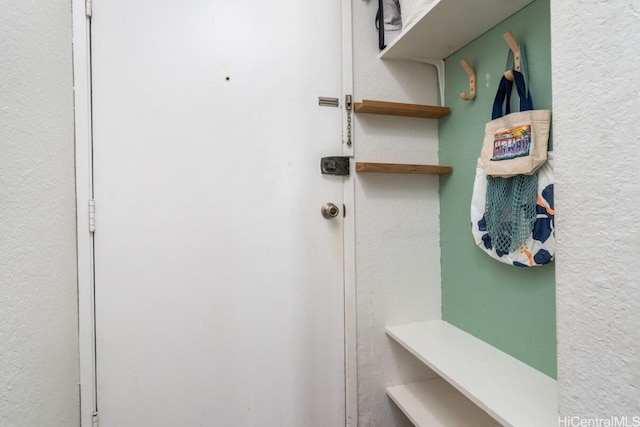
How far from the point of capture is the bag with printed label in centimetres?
82

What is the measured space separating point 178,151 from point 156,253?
36 centimetres

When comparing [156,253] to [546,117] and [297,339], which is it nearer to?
[297,339]

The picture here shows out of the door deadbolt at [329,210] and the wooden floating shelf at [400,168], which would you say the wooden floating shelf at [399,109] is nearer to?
the wooden floating shelf at [400,168]

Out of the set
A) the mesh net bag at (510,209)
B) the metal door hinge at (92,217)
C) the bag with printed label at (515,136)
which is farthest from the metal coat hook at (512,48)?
the metal door hinge at (92,217)

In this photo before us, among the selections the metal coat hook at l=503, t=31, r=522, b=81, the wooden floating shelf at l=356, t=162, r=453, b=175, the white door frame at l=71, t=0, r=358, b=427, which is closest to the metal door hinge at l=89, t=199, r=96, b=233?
the white door frame at l=71, t=0, r=358, b=427

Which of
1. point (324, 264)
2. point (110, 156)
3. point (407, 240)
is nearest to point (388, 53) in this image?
point (407, 240)

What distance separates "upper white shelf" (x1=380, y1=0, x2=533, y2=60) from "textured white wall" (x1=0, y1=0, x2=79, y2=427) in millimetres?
1081

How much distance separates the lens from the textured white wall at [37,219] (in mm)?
609

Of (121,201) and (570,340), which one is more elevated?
(121,201)

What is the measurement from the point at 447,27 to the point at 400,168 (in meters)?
0.50

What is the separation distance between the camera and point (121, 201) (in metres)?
1.02

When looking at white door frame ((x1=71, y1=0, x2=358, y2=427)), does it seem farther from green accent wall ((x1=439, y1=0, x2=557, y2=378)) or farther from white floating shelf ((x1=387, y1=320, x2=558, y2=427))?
green accent wall ((x1=439, y1=0, x2=557, y2=378))

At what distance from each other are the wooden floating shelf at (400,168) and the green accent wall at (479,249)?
0.20 feet

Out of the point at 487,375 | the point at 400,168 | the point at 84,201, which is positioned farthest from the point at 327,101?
the point at 487,375
